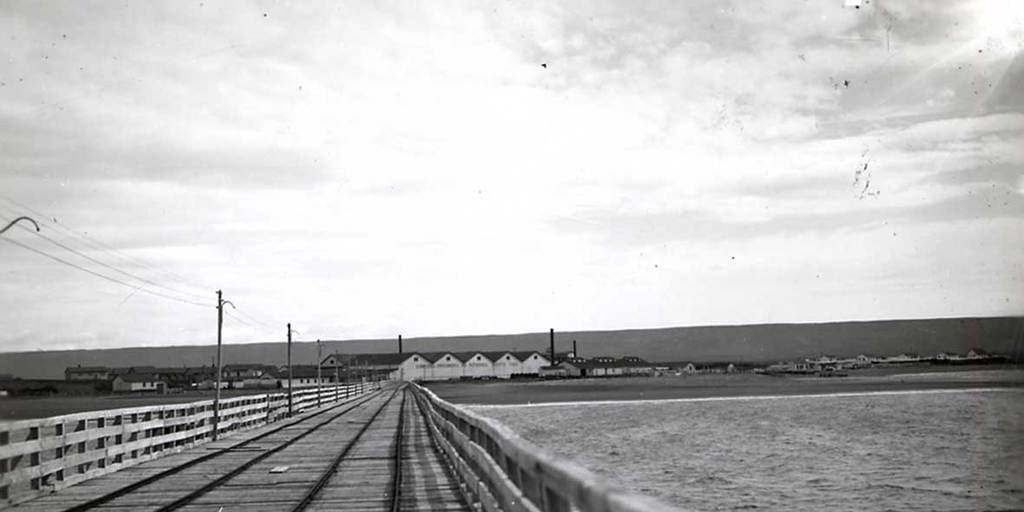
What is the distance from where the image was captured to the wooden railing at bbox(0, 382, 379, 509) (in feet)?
48.1

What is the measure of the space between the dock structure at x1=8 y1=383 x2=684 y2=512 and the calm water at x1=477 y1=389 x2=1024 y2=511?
5.49 m

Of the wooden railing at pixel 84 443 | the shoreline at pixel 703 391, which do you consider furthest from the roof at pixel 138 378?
the wooden railing at pixel 84 443

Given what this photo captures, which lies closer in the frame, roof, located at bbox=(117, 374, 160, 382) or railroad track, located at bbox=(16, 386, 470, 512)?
railroad track, located at bbox=(16, 386, 470, 512)

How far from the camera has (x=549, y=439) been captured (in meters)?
56.9

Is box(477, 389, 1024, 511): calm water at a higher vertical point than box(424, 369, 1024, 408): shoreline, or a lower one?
lower

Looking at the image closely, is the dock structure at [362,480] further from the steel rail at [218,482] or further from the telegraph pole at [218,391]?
the telegraph pole at [218,391]

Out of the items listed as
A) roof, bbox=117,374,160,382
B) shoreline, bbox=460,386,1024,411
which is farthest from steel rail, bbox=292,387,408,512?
roof, bbox=117,374,160,382

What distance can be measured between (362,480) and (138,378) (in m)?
175

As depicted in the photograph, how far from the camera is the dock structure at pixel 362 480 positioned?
6.81 metres

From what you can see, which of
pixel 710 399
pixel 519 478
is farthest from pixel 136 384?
pixel 519 478

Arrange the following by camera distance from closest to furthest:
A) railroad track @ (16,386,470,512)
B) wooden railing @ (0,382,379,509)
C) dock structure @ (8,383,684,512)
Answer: dock structure @ (8,383,684,512) → railroad track @ (16,386,470,512) → wooden railing @ (0,382,379,509)

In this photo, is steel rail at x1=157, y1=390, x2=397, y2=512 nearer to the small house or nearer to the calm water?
the calm water

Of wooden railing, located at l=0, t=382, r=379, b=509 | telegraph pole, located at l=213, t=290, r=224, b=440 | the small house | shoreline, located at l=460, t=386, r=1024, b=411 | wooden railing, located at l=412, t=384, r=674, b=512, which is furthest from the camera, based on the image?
the small house

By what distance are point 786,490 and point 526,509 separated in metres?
30.9
